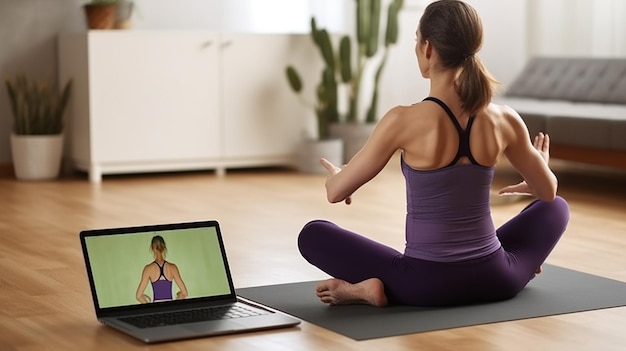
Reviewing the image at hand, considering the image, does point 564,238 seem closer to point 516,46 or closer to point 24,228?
point 24,228

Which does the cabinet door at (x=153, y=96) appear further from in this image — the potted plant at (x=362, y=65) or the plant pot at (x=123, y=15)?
the potted plant at (x=362, y=65)

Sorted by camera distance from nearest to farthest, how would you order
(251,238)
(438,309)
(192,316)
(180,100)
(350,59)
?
(192,316), (438,309), (251,238), (180,100), (350,59)

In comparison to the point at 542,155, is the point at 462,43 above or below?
above

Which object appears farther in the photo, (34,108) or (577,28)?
(577,28)

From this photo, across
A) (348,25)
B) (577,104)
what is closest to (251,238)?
(577,104)

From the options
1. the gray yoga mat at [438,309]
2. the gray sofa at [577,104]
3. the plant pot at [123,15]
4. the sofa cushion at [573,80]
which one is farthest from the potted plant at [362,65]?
the gray yoga mat at [438,309]

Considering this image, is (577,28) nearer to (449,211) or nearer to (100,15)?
(100,15)

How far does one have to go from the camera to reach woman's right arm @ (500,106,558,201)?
315 centimetres

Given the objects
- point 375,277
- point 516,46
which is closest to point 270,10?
point 516,46

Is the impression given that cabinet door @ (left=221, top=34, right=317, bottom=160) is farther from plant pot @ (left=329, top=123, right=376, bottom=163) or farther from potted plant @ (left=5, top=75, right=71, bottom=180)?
potted plant @ (left=5, top=75, right=71, bottom=180)

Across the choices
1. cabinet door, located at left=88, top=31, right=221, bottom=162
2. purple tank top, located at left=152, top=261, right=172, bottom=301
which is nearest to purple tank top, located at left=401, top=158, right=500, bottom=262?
purple tank top, located at left=152, top=261, right=172, bottom=301

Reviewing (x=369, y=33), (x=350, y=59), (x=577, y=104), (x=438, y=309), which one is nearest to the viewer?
(x=438, y=309)

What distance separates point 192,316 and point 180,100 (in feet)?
12.0

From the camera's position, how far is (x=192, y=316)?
3020mm
